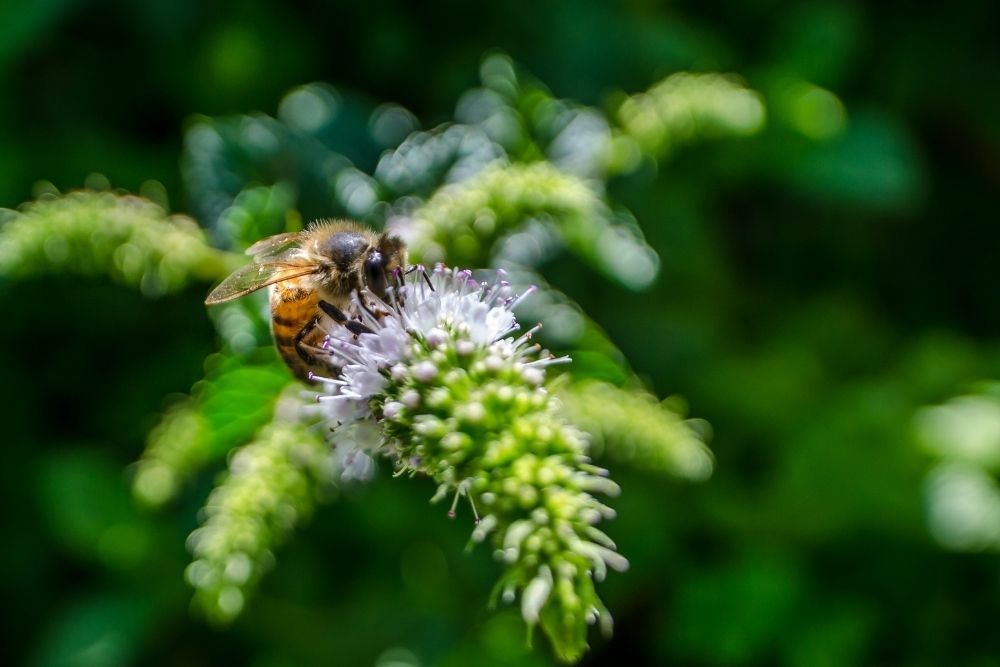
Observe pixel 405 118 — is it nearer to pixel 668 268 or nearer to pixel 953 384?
pixel 668 268

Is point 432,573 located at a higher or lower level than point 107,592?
higher

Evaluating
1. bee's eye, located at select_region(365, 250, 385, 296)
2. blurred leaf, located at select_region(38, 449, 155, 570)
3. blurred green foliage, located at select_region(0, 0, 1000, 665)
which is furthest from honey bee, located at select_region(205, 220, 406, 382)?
blurred leaf, located at select_region(38, 449, 155, 570)

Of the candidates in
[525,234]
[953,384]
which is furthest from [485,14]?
[953,384]

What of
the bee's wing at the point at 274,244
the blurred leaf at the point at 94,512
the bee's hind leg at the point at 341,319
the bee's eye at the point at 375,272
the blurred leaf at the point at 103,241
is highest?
the bee's eye at the point at 375,272

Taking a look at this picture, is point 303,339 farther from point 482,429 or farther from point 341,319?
point 482,429

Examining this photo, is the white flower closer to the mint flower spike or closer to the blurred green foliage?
the mint flower spike

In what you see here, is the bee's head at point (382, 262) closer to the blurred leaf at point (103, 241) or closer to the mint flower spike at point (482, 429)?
the mint flower spike at point (482, 429)

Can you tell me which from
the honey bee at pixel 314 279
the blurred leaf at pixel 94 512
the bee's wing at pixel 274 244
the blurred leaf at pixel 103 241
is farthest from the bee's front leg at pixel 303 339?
the blurred leaf at pixel 94 512

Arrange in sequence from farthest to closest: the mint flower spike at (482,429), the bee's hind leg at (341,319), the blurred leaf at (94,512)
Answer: the blurred leaf at (94,512)
the bee's hind leg at (341,319)
the mint flower spike at (482,429)
